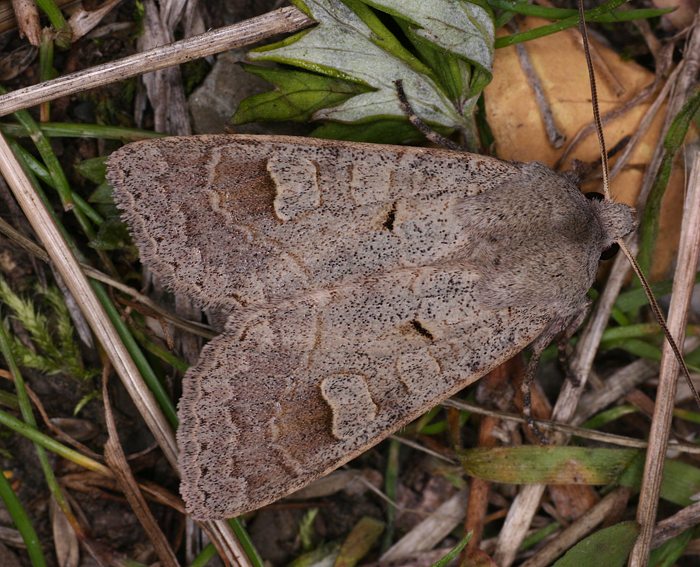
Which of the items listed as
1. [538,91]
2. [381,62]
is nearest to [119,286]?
[381,62]

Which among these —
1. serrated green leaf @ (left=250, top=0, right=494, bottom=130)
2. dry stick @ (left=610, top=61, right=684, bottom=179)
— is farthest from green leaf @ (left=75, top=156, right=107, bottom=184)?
dry stick @ (left=610, top=61, right=684, bottom=179)

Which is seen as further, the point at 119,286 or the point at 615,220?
the point at 119,286

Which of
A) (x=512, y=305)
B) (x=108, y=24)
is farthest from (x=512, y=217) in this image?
(x=108, y=24)

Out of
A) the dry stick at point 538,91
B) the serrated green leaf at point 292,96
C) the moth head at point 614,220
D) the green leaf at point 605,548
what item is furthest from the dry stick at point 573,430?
the serrated green leaf at point 292,96

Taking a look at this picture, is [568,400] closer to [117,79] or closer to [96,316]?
[96,316]

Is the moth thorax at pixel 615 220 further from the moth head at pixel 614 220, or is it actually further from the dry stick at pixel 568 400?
the dry stick at pixel 568 400

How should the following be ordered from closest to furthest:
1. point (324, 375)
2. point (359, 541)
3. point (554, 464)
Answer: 1. point (324, 375)
2. point (554, 464)
3. point (359, 541)

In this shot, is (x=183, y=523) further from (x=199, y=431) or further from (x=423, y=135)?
(x=423, y=135)
